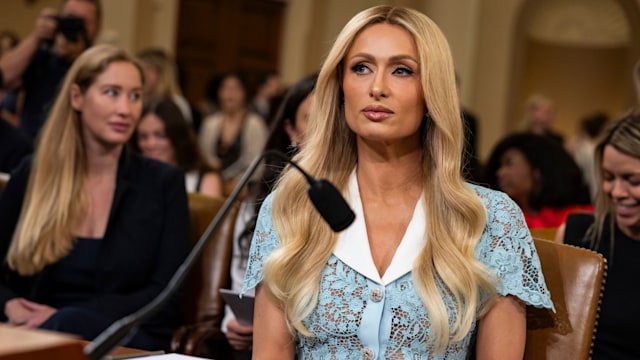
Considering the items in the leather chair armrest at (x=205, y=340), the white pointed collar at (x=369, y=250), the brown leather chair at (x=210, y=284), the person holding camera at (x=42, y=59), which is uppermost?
the person holding camera at (x=42, y=59)

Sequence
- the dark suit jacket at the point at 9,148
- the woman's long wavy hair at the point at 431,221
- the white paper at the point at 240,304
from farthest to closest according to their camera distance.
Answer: the dark suit jacket at the point at 9,148 → the white paper at the point at 240,304 → the woman's long wavy hair at the point at 431,221

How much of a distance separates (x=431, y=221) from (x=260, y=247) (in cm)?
40

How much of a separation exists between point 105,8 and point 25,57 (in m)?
4.65

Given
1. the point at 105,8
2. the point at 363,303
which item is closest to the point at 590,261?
the point at 363,303

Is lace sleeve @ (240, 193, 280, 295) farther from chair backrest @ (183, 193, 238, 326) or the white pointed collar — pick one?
chair backrest @ (183, 193, 238, 326)

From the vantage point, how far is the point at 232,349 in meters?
3.49

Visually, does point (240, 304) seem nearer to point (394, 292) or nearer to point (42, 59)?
point (394, 292)

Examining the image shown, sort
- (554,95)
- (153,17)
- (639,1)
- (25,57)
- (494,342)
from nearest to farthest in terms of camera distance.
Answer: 1. (494,342)
2. (25,57)
3. (153,17)
4. (639,1)
5. (554,95)

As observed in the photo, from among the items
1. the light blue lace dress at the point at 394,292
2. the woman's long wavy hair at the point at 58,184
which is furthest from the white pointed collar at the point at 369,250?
the woman's long wavy hair at the point at 58,184

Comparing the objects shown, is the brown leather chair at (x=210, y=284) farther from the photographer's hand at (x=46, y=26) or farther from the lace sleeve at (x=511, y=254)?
the photographer's hand at (x=46, y=26)

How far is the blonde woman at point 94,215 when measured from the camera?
140 inches

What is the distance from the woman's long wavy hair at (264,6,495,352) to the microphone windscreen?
71 cm

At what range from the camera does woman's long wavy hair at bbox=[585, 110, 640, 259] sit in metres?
3.23

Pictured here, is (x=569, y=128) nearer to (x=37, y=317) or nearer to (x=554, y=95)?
(x=554, y=95)
